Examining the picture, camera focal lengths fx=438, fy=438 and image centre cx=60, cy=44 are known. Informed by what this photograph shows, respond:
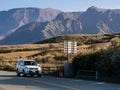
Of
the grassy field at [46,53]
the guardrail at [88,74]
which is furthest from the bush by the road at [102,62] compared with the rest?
the grassy field at [46,53]

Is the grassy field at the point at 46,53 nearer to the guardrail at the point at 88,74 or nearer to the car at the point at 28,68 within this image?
the guardrail at the point at 88,74

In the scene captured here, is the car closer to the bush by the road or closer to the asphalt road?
the bush by the road

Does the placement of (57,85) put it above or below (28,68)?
below

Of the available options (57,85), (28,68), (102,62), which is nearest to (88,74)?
(102,62)

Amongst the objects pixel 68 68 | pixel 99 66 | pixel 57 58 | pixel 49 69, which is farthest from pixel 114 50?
pixel 57 58

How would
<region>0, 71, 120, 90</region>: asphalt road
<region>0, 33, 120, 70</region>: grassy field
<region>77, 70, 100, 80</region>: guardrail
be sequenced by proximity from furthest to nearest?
<region>0, 33, 120, 70</region>: grassy field, <region>77, 70, 100, 80</region>: guardrail, <region>0, 71, 120, 90</region>: asphalt road

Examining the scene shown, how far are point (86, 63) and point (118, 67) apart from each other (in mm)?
5761

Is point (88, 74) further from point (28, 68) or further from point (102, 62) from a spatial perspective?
point (28, 68)

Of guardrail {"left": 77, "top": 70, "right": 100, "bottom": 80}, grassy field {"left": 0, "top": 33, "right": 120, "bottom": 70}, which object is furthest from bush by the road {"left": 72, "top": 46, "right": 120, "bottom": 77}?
grassy field {"left": 0, "top": 33, "right": 120, "bottom": 70}

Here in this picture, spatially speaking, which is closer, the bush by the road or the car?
the bush by the road

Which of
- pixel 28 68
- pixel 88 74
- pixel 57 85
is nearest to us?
pixel 57 85

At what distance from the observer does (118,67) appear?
36781mm

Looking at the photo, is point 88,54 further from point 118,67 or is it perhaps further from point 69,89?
point 69,89

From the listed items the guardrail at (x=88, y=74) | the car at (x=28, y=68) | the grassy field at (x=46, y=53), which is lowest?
the guardrail at (x=88, y=74)
